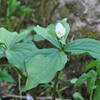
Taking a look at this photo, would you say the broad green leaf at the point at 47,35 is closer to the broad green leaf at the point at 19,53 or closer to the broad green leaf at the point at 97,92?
the broad green leaf at the point at 19,53

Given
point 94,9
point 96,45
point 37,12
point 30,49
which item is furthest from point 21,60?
point 37,12

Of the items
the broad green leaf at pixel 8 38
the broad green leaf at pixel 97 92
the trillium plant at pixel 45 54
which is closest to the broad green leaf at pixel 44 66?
the trillium plant at pixel 45 54

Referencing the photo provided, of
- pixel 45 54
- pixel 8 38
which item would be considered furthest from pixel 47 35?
pixel 8 38

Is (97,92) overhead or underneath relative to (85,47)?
underneath

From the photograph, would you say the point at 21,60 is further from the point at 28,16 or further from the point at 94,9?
the point at 28,16

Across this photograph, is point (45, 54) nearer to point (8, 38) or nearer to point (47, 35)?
point (47, 35)
